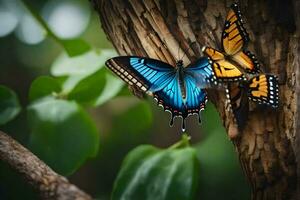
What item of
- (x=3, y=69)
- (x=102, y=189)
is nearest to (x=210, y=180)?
(x=102, y=189)

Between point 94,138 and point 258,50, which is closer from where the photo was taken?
point 258,50

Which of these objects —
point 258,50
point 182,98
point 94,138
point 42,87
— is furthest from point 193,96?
point 42,87

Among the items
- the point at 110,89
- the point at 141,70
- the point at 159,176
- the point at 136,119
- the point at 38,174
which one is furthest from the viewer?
the point at 136,119

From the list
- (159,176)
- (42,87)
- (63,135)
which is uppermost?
(42,87)

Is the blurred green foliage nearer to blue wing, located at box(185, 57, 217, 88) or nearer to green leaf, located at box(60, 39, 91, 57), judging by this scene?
green leaf, located at box(60, 39, 91, 57)

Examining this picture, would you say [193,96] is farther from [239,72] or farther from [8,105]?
[8,105]

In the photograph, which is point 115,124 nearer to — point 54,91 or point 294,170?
point 54,91

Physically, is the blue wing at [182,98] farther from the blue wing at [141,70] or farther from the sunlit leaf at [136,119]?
the sunlit leaf at [136,119]
